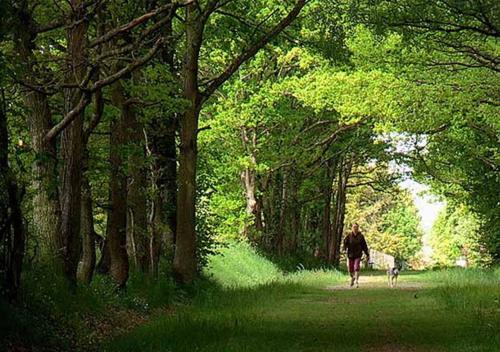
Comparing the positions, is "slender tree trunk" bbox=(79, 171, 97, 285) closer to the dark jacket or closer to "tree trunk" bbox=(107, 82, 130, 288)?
"tree trunk" bbox=(107, 82, 130, 288)

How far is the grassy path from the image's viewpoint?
9766 mm

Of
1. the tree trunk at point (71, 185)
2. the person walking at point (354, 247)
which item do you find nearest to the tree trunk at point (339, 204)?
the person walking at point (354, 247)

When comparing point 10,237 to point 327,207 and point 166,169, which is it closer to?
point 166,169

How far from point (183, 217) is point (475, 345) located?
1031 cm

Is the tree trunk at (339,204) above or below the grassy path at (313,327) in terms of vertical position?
above

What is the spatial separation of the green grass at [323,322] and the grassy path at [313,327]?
0.01 m

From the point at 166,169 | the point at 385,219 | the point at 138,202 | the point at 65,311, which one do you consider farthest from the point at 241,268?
the point at 385,219

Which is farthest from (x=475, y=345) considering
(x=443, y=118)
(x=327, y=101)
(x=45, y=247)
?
(x=327, y=101)

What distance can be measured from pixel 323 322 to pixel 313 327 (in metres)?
0.87

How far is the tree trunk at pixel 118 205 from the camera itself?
15269mm

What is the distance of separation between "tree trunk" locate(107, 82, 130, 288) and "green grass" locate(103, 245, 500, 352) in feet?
4.94

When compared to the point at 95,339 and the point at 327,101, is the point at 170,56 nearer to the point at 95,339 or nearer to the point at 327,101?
the point at 327,101

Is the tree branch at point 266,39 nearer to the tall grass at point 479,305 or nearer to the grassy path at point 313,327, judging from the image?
the grassy path at point 313,327

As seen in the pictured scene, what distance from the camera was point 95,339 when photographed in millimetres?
10234
